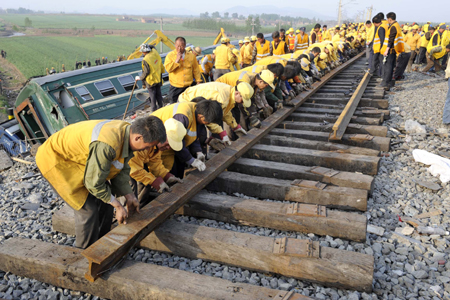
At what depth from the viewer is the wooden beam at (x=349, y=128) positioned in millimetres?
5691

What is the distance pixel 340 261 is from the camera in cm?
255

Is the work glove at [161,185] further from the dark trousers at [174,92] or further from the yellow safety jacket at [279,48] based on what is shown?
the yellow safety jacket at [279,48]

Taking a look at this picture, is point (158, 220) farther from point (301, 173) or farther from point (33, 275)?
point (301, 173)

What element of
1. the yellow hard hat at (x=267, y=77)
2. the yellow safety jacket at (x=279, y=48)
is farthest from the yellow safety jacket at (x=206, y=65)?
the yellow hard hat at (x=267, y=77)

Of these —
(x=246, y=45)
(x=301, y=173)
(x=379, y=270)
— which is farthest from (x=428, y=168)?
(x=246, y=45)

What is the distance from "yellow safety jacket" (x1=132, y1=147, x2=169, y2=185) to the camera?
357 cm

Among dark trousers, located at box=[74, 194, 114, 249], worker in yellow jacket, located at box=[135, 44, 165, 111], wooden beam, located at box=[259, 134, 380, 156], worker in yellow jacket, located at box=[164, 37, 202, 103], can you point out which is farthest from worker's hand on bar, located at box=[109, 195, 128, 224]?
worker in yellow jacket, located at box=[135, 44, 165, 111]

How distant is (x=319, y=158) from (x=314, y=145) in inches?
23.1

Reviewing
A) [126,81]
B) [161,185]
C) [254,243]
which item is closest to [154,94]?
[126,81]

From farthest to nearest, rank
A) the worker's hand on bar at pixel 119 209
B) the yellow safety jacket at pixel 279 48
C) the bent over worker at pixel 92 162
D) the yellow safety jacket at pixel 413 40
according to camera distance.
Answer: the yellow safety jacket at pixel 413 40, the yellow safety jacket at pixel 279 48, the worker's hand on bar at pixel 119 209, the bent over worker at pixel 92 162

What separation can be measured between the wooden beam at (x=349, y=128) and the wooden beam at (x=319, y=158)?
52.5 inches

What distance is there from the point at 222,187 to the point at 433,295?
2.35 meters

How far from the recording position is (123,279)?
8.09 ft

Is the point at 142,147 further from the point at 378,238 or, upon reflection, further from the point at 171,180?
the point at 378,238
